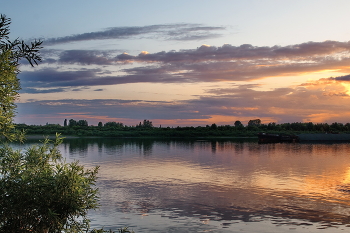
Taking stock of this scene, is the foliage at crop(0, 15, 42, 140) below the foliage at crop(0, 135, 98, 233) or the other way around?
the other way around

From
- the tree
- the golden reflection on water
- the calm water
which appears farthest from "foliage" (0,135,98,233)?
the golden reflection on water

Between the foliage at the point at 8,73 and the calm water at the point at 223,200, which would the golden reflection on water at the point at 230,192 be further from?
the foliage at the point at 8,73

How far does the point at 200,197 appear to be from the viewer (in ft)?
79.4

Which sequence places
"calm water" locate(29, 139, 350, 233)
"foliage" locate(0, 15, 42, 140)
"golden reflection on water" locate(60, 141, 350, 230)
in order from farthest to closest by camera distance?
1. "golden reflection on water" locate(60, 141, 350, 230)
2. "calm water" locate(29, 139, 350, 233)
3. "foliage" locate(0, 15, 42, 140)

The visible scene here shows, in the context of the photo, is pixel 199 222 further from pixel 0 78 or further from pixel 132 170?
pixel 132 170

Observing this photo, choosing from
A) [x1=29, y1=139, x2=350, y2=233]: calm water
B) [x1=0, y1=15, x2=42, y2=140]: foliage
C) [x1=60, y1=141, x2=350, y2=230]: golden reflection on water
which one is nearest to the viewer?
[x1=0, y1=15, x2=42, y2=140]: foliage

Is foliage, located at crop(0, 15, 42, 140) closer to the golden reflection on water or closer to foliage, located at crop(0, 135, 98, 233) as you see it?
foliage, located at crop(0, 135, 98, 233)

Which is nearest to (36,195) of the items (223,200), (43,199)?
(43,199)

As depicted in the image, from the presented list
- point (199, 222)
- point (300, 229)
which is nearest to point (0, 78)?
point (199, 222)

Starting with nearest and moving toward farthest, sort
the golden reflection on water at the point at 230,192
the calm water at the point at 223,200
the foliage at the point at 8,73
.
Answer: the foliage at the point at 8,73 → the calm water at the point at 223,200 → the golden reflection on water at the point at 230,192

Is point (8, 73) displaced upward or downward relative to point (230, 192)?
upward

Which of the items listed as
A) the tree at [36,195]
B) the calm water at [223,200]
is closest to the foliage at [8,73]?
the tree at [36,195]

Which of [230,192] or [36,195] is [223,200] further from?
[36,195]

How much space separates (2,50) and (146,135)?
448 ft
